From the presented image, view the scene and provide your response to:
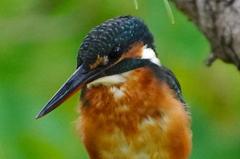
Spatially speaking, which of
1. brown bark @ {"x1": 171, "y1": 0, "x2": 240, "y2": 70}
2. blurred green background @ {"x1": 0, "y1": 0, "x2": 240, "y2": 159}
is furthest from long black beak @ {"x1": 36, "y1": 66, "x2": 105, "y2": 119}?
brown bark @ {"x1": 171, "y1": 0, "x2": 240, "y2": 70}

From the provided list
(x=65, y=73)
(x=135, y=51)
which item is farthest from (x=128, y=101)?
(x=65, y=73)

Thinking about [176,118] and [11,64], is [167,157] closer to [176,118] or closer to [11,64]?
[176,118]

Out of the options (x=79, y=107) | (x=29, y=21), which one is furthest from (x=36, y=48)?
(x=79, y=107)

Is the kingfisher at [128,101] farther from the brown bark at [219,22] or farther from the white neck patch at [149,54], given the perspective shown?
the brown bark at [219,22]

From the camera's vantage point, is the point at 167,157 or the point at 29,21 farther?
the point at 29,21

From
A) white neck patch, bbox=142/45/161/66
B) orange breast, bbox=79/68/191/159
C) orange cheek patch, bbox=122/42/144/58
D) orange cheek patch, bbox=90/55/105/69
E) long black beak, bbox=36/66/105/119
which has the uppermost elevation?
orange cheek patch, bbox=90/55/105/69

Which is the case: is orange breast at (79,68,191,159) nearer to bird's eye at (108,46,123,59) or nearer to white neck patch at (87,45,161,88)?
white neck patch at (87,45,161,88)

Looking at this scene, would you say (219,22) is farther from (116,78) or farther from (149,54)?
(116,78)
